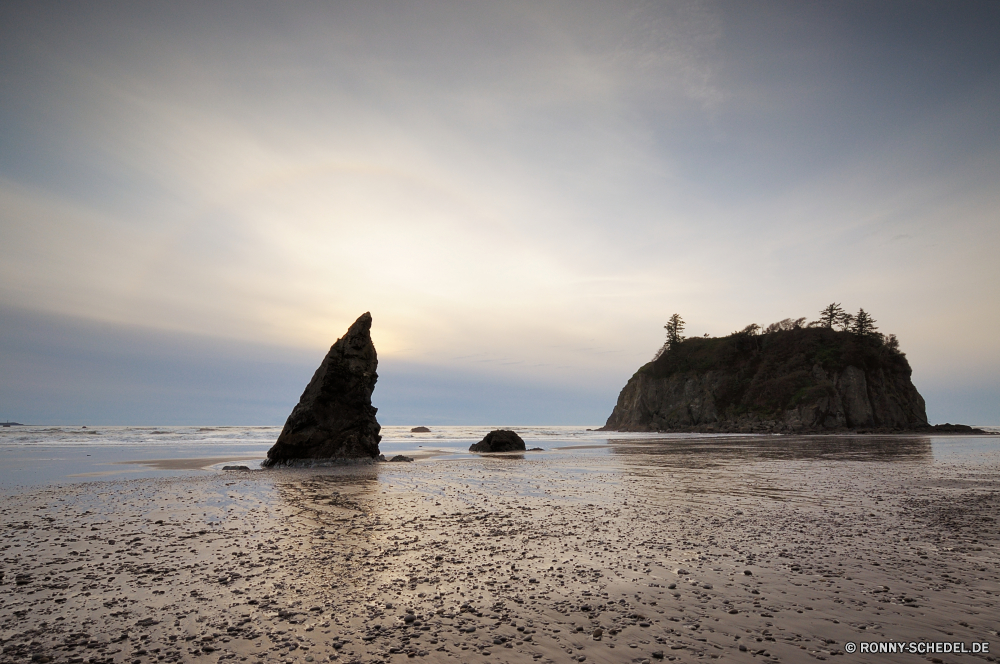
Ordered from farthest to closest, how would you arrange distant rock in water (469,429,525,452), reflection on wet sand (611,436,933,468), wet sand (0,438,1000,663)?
distant rock in water (469,429,525,452) < reflection on wet sand (611,436,933,468) < wet sand (0,438,1000,663)

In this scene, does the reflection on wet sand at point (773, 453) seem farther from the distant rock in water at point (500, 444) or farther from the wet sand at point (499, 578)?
the wet sand at point (499, 578)

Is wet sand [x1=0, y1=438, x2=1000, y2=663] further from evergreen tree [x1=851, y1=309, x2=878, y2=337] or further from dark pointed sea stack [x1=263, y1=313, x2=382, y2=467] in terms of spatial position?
evergreen tree [x1=851, y1=309, x2=878, y2=337]

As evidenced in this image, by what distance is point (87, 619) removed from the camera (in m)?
5.53

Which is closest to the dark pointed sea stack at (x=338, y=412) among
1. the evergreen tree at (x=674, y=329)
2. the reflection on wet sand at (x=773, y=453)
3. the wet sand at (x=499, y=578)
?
the wet sand at (x=499, y=578)

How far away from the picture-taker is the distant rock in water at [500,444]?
4331 centimetres

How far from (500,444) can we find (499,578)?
122 feet

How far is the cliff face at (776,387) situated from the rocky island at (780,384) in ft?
0.68

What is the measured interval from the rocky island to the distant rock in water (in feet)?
209

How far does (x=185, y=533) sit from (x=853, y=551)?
12611 mm

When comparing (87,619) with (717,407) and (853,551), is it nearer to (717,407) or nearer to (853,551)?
(853,551)

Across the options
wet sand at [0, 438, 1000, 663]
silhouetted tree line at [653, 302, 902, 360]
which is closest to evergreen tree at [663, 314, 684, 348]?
silhouetted tree line at [653, 302, 902, 360]

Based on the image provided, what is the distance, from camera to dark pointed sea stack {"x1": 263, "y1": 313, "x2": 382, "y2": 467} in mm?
28812

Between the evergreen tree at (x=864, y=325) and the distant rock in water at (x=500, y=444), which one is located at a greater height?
the evergreen tree at (x=864, y=325)

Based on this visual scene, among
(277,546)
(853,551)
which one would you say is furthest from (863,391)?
(277,546)
